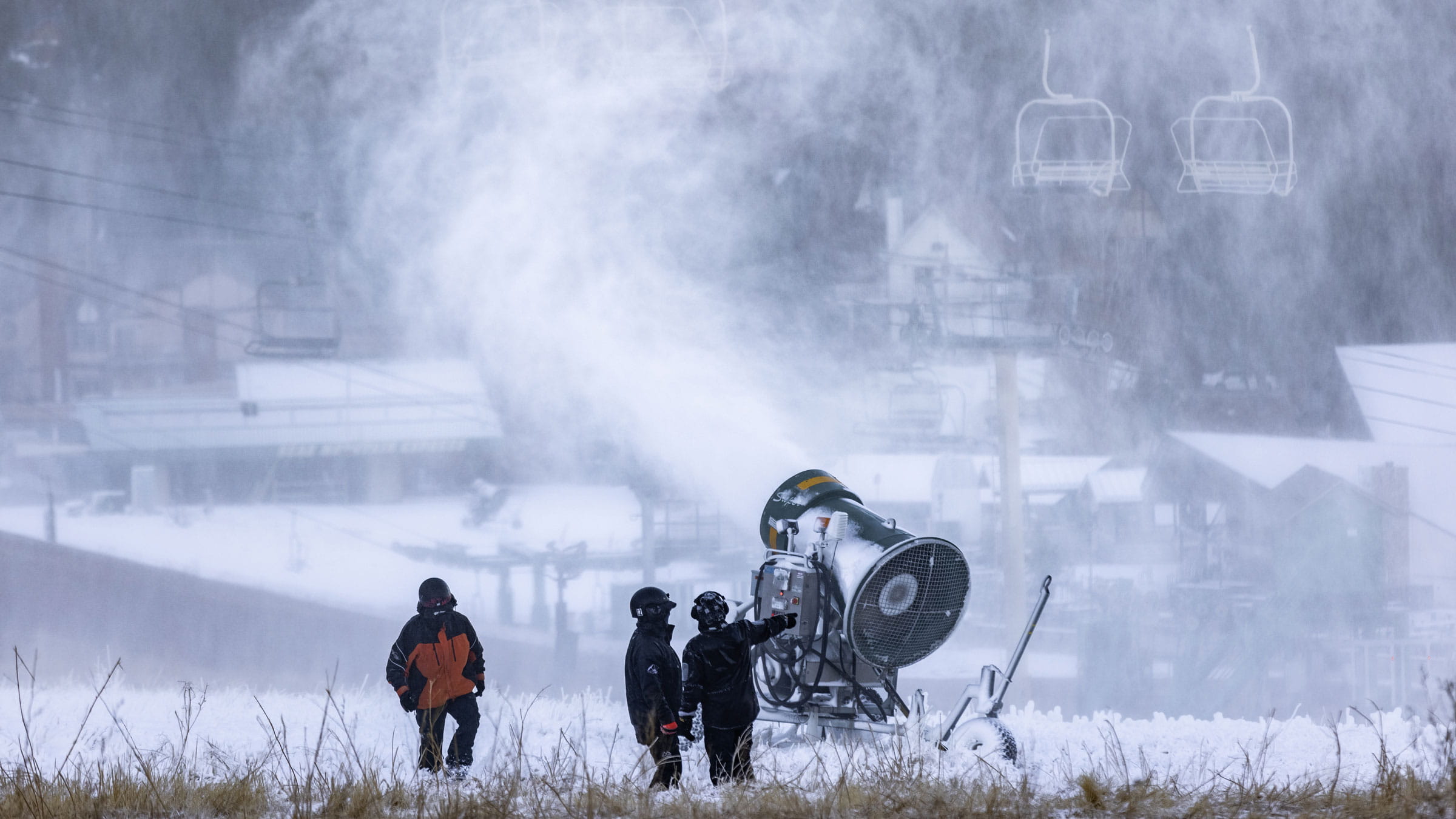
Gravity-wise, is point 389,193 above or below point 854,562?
above

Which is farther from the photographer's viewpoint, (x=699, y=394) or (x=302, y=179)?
(x=302, y=179)

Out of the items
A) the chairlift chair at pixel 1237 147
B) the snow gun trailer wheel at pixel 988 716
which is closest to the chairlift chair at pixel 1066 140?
the chairlift chair at pixel 1237 147

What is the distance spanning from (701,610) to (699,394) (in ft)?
27.7

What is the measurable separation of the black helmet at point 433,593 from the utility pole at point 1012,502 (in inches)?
456

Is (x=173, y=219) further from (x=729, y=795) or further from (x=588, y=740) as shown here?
(x=729, y=795)

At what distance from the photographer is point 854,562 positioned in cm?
512

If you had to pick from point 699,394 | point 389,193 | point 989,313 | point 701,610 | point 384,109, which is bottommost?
point 701,610

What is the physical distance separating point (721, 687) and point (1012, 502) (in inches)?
476

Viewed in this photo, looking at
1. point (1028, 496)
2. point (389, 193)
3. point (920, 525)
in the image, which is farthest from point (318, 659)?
point (1028, 496)

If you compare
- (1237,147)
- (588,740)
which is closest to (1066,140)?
(1237,147)

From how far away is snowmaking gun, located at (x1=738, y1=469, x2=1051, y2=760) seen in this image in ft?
16.8

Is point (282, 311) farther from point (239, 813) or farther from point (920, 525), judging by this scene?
point (239, 813)

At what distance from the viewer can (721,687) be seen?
14.2 feet

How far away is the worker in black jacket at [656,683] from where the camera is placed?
4.23m
